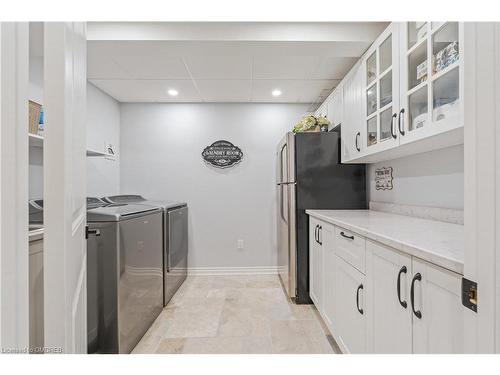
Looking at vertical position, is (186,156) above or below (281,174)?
above

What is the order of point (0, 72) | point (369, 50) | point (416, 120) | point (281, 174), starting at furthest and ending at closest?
1. point (281, 174)
2. point (369, 50)
3. point (416, 120)
4. point (0, 72)

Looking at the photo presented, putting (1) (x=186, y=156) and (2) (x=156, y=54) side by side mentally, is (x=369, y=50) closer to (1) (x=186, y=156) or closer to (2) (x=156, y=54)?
(2) (x=156, y=54)

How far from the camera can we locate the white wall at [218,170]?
3418 mm

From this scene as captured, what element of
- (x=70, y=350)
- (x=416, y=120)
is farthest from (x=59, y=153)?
(x=416, y=120)

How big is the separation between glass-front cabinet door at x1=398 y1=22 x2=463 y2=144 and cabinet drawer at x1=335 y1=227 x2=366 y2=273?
64 cm

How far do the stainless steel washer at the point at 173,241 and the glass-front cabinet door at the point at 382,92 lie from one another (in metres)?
1.89

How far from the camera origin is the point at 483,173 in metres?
0.50

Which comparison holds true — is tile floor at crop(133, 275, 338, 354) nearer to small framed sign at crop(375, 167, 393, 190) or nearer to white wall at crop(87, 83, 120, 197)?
small framed sign at crop(375, 167, 393, 190)

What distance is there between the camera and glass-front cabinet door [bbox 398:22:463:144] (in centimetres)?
114

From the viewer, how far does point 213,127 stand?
11.3ft

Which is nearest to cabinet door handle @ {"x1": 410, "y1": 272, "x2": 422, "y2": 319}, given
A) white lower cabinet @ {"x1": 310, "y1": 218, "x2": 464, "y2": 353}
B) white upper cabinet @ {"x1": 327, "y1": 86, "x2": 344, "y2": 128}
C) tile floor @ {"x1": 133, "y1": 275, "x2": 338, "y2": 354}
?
white lower cabinet @ {"x1": 310, "y1": 218, "x2": 464, "y2": 353}

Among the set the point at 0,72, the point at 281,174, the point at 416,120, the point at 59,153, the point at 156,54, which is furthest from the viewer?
the point at 281,174

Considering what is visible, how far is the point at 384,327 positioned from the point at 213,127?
2.93 meters

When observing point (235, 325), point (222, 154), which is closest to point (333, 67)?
point (222, 154)
